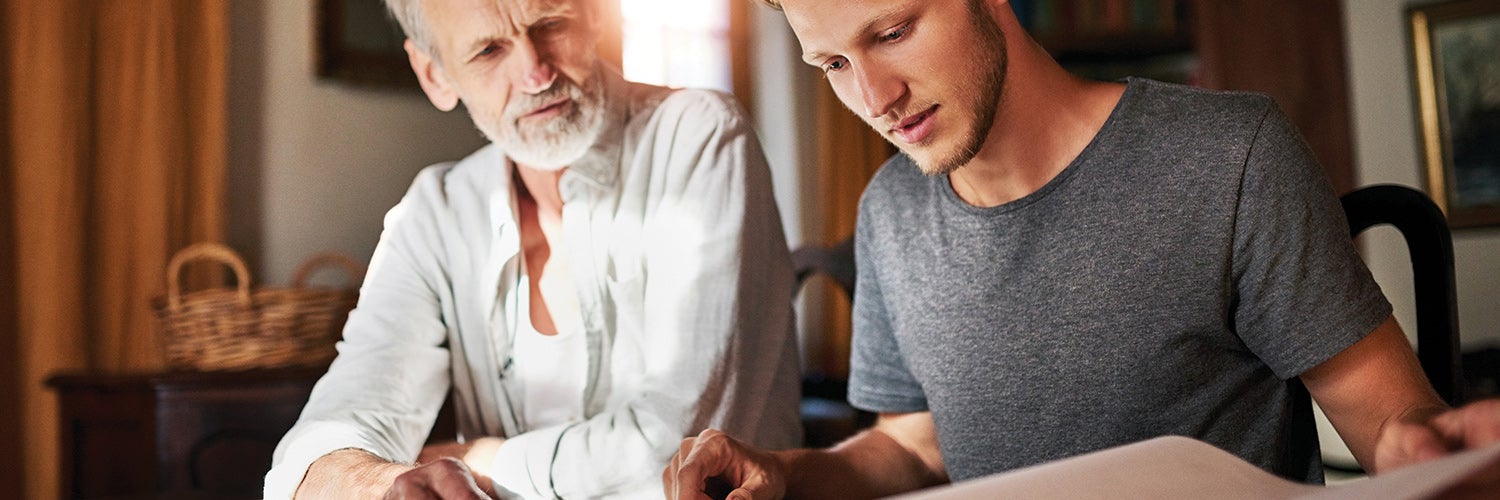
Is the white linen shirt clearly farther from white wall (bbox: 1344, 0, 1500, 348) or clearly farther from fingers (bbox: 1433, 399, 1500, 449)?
white wall (bbox: 1344, 0, 1500, 348)

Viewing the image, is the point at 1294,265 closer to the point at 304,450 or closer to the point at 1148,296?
the point at 1148,296

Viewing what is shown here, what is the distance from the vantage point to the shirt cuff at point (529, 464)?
747 millimetres

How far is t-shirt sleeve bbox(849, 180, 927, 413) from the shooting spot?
0.96m

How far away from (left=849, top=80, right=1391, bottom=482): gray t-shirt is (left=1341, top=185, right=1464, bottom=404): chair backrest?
0.32ft

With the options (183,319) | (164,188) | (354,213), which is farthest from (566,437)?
(164,188)

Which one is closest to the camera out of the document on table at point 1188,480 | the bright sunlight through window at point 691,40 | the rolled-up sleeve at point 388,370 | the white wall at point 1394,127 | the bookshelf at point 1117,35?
the document on table at point 1188,480

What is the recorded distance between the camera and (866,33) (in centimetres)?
75

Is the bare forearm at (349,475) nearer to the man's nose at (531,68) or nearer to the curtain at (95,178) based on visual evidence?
the man's nose at (531,68)

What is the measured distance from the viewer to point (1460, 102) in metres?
3.08

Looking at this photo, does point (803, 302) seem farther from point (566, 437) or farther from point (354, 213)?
point (566, 437)

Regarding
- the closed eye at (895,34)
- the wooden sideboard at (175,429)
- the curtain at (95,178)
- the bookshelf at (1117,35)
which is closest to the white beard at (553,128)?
the closed eye at (895,34)

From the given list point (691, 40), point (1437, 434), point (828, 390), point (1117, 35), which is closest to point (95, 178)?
point (691, 40)

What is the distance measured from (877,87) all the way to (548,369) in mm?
304

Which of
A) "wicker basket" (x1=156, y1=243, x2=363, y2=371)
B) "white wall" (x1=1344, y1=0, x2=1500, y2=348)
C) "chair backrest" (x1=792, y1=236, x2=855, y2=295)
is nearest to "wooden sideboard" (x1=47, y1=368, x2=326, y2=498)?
"wicker basket" (x1=156, y1=243, x2=363, y2=371)
